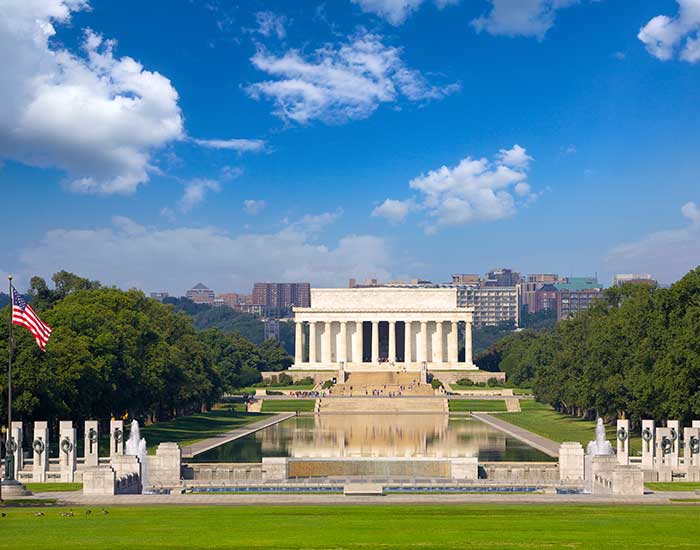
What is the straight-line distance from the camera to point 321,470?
132ft

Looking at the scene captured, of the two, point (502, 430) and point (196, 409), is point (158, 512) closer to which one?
point (502, 430)

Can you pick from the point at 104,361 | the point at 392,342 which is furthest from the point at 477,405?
the point at 392,342

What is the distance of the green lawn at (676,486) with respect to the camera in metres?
33.9

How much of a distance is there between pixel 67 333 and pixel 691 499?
35.1 meters

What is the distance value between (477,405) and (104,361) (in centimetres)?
4290

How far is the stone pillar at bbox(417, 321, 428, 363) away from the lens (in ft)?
460

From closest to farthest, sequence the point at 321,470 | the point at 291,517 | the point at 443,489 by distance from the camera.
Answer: the point at 291,517 < the point at 443,489 < the point at 321,470

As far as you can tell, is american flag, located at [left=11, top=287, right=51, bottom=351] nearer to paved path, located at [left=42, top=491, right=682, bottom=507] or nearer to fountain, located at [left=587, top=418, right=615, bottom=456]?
paved path, located at [left=42, top=491, right=682, bottom=507]

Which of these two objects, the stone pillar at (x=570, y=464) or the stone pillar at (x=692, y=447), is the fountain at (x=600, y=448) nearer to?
the stone pillar at (x=570, y=464)

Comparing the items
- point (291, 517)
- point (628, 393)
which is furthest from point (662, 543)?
point (628, 393)

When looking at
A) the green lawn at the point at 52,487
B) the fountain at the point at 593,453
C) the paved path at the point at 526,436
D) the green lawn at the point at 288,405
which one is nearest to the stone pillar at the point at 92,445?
the green lawn at the point at 52,487

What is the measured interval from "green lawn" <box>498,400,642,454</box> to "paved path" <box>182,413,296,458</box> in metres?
16.0

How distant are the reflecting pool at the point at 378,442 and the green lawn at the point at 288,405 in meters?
11.1

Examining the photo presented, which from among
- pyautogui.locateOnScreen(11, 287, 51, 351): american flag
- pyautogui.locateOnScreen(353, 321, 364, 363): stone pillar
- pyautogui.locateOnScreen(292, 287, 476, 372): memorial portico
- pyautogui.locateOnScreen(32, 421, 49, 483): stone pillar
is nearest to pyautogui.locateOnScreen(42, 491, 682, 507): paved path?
pyautogui.locateOnScreen(32, 421, 49, 483): stone pillar
